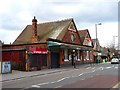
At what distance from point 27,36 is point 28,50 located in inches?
698

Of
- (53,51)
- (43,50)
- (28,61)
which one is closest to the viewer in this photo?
(28,61)

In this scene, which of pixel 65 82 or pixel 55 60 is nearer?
pixel 65 82

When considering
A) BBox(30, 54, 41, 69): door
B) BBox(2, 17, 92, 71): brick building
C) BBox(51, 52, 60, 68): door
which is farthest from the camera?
BBox(51, 52, 60, 68): door

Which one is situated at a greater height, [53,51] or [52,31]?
[52,31]

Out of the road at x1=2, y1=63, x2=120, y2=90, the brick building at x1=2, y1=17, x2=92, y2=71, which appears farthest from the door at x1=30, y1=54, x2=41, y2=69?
the road at x1=2, y1=63, x2=120, y2=90

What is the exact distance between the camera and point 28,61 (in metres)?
38.5

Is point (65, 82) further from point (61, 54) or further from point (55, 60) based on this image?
point (61, 54)

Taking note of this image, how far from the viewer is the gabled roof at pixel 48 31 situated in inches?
1988

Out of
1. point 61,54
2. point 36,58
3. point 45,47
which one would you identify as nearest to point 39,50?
point 36,58

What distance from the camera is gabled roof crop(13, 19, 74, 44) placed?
1988 inches

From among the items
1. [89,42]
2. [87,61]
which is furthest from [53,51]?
[89,42]

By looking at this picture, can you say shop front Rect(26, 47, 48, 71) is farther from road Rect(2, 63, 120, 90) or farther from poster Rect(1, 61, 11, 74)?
road Rect(2, 63, 120, 90)

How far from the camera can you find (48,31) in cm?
Result: 5303

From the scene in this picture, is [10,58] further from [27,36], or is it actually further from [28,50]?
[27,36]
